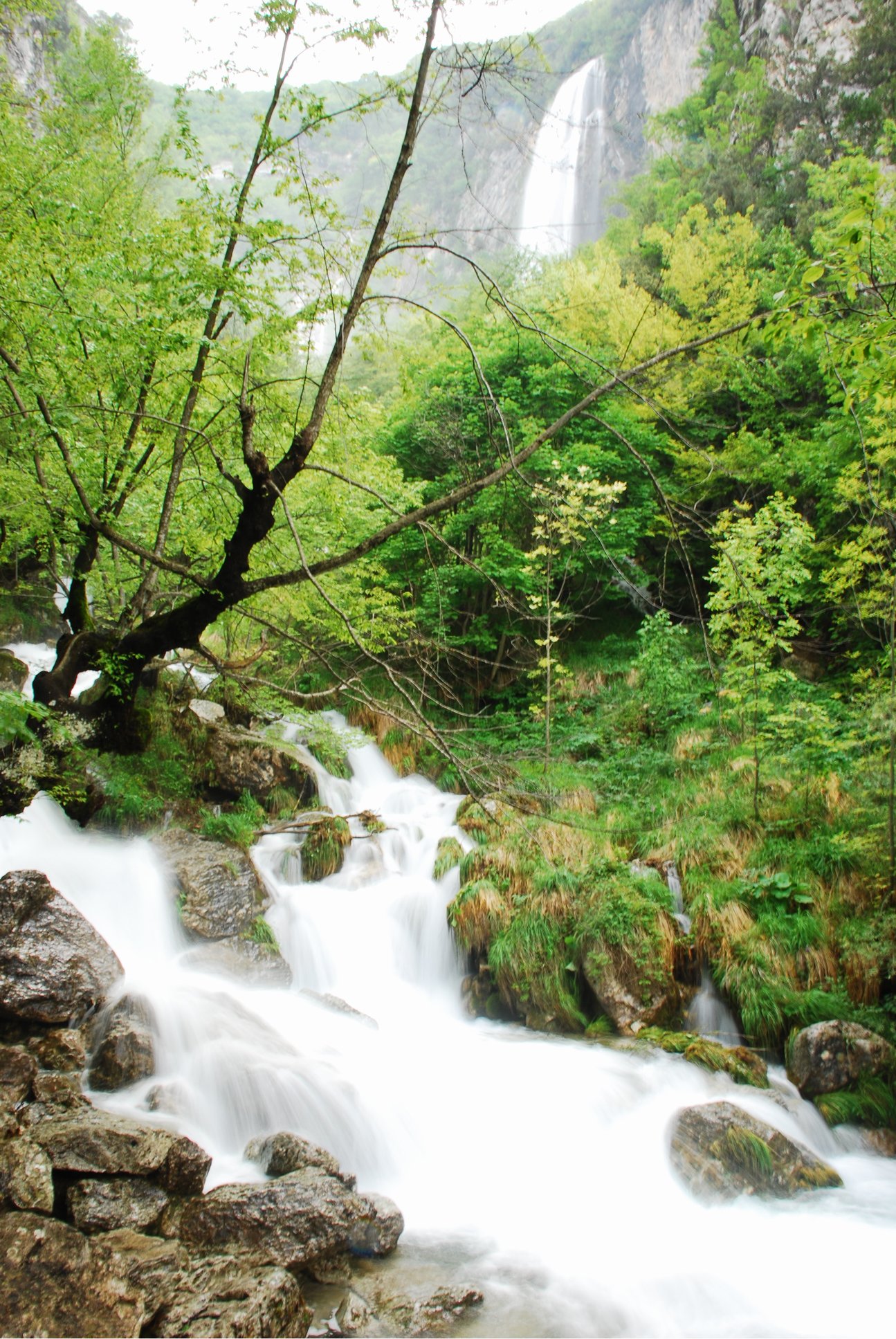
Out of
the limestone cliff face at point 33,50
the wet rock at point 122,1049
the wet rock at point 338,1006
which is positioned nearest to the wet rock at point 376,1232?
the wet rock at point 122,1049

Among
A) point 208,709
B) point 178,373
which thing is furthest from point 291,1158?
point 208,709

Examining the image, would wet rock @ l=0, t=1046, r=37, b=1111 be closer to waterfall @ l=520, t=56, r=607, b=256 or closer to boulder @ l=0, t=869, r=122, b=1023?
boulder @ l=0, t=869, r=122, b=1023

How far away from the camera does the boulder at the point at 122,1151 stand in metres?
3.89

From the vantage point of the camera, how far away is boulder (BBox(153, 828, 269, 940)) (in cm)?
723

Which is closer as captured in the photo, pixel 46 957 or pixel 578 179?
pixel 46 957

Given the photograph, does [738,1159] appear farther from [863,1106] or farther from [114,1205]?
[114,1205]

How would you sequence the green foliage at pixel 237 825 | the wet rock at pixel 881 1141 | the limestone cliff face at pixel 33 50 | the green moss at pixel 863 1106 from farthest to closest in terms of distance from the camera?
the limestone cliff face at pixel 33 50
the green foliage at pixel 237 825
the green moss at pixel 863 1106
the wet rock at pixel 881 1141

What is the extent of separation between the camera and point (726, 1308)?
13.2 ft

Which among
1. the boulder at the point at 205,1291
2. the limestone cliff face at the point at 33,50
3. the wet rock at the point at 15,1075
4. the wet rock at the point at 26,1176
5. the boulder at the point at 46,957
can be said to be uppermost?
the limestone cliff face at the point at 33,50

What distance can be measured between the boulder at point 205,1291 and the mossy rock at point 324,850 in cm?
530

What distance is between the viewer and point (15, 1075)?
450 cm

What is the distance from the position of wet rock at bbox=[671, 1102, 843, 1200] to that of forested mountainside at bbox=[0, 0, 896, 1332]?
33 millimetres

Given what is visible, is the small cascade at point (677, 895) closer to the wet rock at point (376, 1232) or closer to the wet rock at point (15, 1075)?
the wet rock at point (376, 1232)

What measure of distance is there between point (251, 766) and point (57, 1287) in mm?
6728
